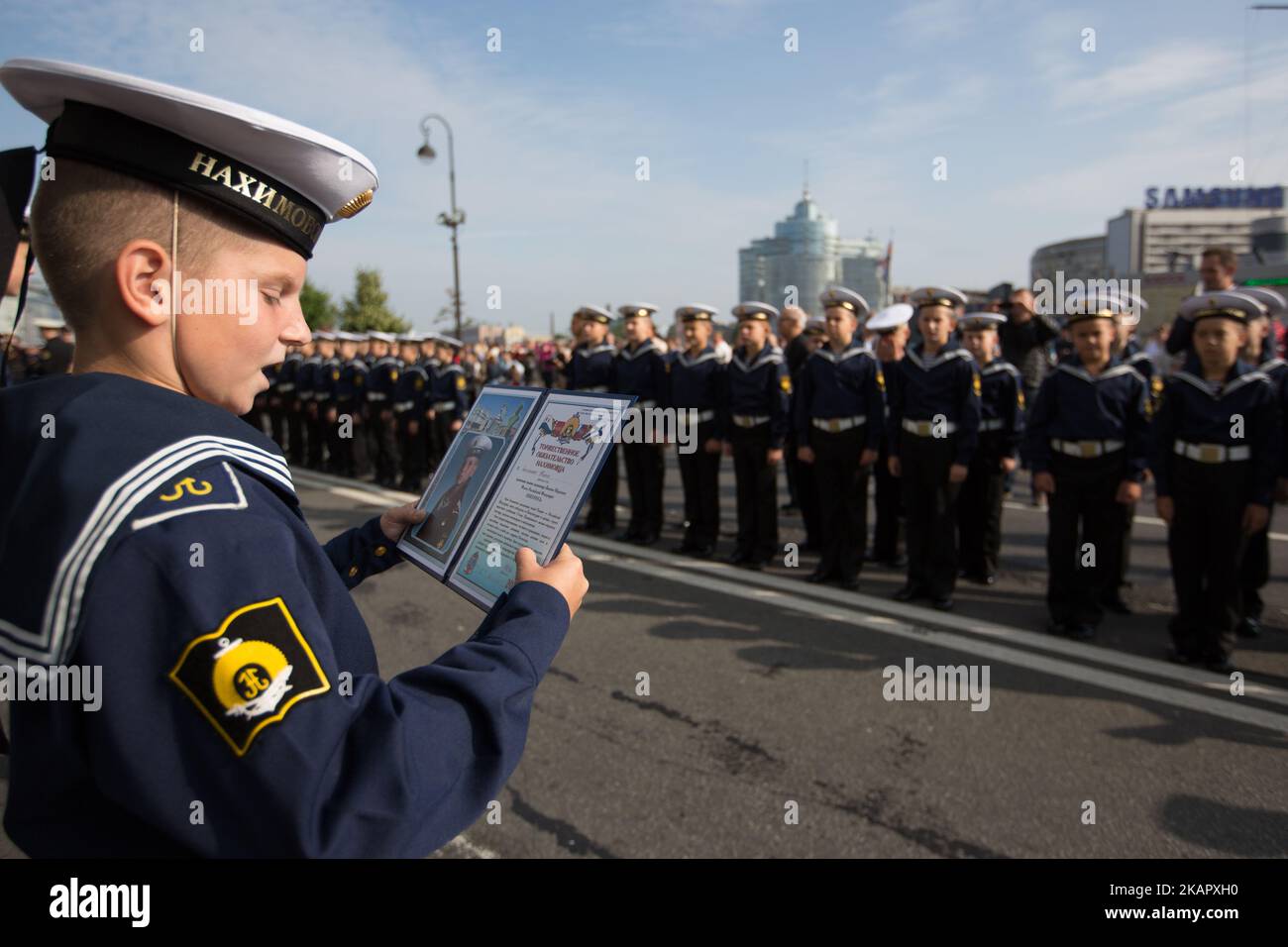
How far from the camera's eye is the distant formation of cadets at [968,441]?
16.3 ft

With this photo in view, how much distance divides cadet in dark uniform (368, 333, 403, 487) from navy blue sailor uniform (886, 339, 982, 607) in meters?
8.39

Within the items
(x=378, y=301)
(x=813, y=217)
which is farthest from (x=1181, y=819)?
(x=813, y=217)

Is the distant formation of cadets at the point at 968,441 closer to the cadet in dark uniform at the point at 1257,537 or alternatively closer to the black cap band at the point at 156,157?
the cadet in dark uniform at the point at 1257,537

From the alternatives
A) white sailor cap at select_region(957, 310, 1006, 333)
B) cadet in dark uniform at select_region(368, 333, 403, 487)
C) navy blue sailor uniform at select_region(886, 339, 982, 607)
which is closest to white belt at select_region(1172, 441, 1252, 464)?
navy blue sailor uniform at select_region(886, 339, 982, 607)

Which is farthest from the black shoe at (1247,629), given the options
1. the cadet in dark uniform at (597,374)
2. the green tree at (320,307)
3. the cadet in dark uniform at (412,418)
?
the green tree at (320,307)

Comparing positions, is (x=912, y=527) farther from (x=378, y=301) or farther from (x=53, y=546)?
(x=378, y=301)

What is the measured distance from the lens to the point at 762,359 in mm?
7797

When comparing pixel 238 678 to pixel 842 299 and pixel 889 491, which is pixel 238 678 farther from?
pixel 889 491

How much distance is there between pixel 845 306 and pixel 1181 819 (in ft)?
15.9

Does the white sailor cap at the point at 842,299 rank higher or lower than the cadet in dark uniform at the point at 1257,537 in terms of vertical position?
higher

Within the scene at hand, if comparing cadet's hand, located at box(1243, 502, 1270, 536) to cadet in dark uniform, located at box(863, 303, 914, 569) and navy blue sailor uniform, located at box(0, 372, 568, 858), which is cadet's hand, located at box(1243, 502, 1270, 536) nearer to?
cadet in dark uniform, located at box(863, 303, 914, 569)

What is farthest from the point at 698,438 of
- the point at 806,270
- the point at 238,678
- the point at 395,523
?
the point at 806,270

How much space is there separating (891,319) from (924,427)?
154cm

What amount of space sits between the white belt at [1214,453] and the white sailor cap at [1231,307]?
0.75m
